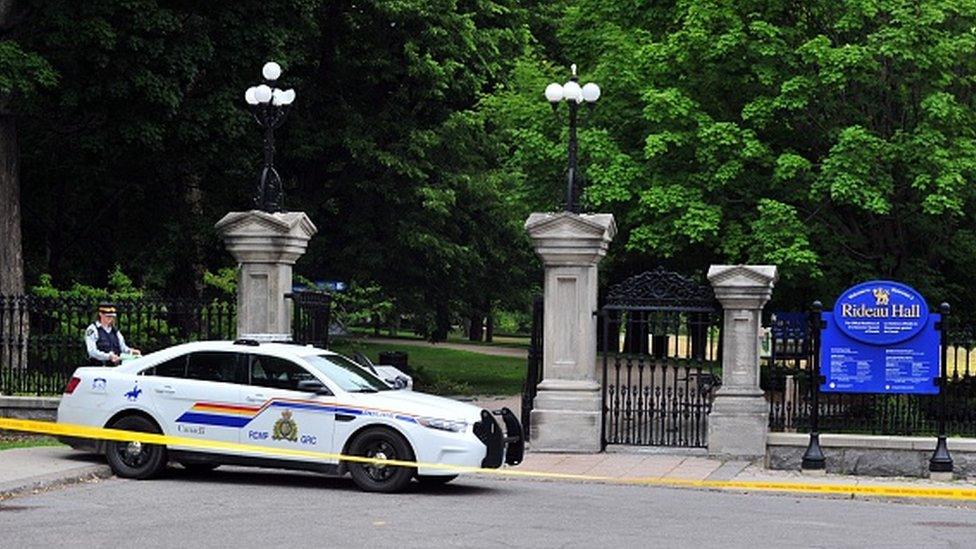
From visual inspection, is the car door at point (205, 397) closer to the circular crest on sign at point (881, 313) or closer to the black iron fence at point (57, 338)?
the black iron fence at point (57, 338)

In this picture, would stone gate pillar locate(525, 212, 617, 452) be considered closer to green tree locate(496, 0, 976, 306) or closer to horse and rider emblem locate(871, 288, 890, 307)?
horse and rider emblem locate(871, 288, 890, 307)

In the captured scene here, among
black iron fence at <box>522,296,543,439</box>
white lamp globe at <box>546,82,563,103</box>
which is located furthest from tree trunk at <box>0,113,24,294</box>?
white lamp globe at <box>546,82,563,103</box>

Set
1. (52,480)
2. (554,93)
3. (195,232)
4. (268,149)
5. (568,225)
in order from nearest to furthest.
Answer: (52,480) < (568,225) < (554,93) < (268,149) < (195,232)

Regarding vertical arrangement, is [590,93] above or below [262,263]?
above

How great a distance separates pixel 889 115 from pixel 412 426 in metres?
15.2

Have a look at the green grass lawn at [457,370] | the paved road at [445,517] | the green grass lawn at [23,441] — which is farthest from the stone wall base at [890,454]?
the green grass lawn at [457,370]

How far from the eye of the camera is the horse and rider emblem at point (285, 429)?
16.4 m

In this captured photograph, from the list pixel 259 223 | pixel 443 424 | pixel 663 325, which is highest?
pixel 259 223

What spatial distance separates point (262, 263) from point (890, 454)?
356 inches

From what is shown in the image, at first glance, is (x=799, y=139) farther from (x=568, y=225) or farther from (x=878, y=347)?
(x=878, y=347)

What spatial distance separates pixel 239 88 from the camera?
33.1m

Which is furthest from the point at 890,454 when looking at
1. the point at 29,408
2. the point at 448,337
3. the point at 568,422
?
the point at 448,337

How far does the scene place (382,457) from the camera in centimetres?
1609

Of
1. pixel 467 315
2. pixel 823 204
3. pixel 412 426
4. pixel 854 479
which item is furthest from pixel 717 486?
pixel 467 315
